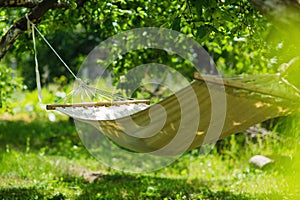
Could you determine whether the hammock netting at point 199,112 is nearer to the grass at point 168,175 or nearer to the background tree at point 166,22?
the background tree at point 166,22

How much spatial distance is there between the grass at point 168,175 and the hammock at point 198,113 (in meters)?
0.35

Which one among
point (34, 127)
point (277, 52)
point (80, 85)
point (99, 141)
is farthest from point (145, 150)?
point (34, 127)

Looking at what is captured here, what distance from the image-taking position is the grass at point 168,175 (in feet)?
10.1

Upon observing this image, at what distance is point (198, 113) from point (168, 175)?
1.30 meters

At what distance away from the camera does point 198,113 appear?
2906 millimetres

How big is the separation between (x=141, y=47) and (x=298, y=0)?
2.33 metres

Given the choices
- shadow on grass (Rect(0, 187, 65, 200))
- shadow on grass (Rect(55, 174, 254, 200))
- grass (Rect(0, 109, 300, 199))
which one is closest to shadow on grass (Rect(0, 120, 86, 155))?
grass (Rect(0, 109, 300, 199))

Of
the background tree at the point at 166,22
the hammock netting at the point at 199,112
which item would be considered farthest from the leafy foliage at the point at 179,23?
the hammock netting at the point at 199,112

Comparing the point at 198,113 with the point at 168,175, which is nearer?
the point at 198,113

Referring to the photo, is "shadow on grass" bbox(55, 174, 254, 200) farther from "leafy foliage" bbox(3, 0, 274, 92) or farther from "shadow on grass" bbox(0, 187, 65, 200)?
"leafy foliage" bbox(3, 0, 274, 92)

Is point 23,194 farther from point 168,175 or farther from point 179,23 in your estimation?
point 179,23

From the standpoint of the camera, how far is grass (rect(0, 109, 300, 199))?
3090 millimetres

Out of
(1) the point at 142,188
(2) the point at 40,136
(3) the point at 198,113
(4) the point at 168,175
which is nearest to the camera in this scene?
(3) the point at 198,113

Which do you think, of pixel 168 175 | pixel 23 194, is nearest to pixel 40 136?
pixel 168 175
